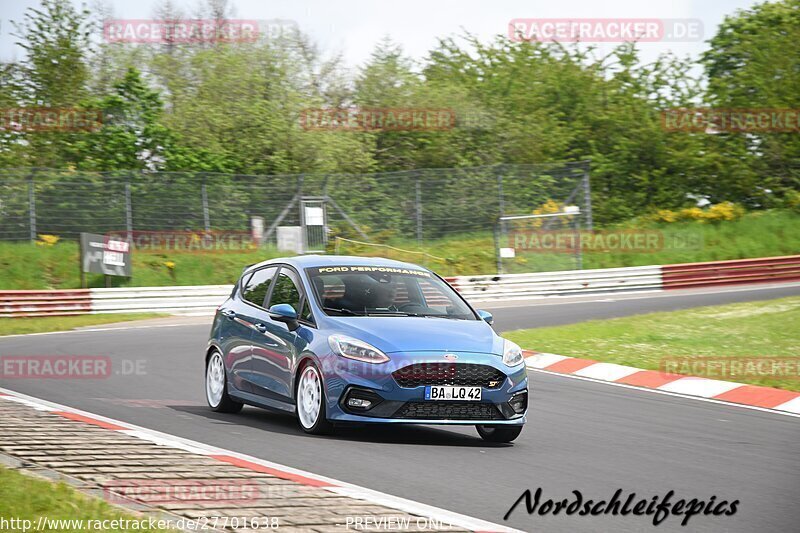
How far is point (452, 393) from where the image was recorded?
361 inches

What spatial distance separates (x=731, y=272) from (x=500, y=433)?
90.1 feet

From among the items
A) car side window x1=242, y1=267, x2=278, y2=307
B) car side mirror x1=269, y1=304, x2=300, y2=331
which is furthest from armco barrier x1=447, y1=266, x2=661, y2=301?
car side mirror x1=269, y1=304, x2=300, y2=331

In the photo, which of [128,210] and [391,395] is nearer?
[391,395]

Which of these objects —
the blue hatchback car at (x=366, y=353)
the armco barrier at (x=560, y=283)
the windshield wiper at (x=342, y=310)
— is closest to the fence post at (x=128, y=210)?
the armco barrier at (x=560, y=283)

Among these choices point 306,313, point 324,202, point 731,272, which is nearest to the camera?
point 306,313

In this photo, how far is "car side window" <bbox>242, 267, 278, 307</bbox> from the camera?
11023 millimetres

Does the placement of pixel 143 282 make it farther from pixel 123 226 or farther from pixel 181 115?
pixel 181 115

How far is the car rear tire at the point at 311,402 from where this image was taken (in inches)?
366

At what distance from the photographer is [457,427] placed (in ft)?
34.9

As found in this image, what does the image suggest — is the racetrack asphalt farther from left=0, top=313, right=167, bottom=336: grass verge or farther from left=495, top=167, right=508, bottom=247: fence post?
left=495, top=167, right=508, bottom=247: fence post

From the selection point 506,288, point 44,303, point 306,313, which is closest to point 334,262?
point 306,313

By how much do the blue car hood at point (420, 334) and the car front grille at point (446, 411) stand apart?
42 cm

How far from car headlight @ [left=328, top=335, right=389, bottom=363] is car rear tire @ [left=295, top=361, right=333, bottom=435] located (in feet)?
0.90

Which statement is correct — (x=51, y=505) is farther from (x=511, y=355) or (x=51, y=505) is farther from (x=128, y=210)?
(x=128, y=210)
